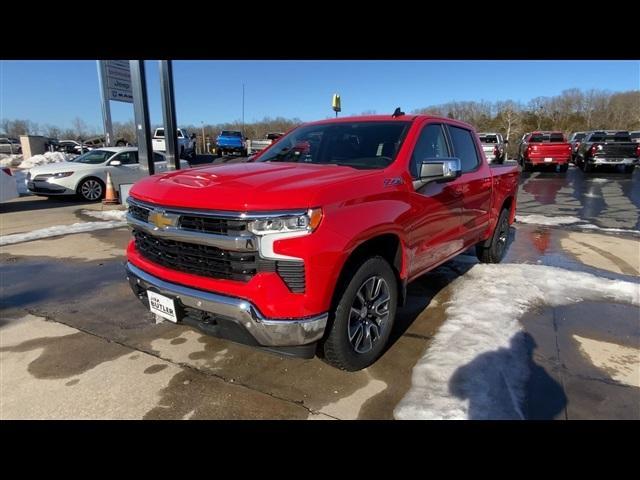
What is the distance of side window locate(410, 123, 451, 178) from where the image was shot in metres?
3.53

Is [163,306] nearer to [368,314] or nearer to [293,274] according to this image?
[293,274]

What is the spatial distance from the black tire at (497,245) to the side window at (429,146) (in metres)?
1.99

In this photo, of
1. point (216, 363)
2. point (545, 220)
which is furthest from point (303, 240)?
point (545, 220)

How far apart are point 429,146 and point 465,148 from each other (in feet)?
3.56

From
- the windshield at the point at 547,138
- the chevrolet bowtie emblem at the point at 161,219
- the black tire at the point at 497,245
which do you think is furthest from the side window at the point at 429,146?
the windshield at the point at 547,138

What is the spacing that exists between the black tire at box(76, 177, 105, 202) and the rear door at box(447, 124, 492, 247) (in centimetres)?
1018

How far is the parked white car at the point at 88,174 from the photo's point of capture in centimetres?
1113

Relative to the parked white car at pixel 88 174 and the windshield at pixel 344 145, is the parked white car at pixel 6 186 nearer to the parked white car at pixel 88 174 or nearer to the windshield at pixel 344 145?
the parked white car at pixel 88 174

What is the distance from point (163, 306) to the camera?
9.16 feet

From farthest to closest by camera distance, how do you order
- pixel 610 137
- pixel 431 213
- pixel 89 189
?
pixel 610 137 < pixel 89 189 < pixel 431 213

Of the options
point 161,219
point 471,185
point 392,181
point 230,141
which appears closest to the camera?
point 161,219

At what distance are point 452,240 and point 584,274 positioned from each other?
2.35 metres
